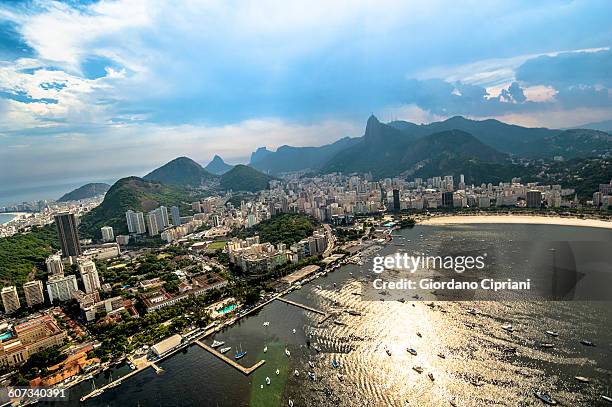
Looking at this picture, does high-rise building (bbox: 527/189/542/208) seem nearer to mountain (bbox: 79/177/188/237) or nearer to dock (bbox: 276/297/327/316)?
dock (bbox: 276/297/327/316)

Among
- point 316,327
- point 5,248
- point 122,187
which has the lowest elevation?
point 316,327

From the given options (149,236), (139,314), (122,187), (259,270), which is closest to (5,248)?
(149,236)

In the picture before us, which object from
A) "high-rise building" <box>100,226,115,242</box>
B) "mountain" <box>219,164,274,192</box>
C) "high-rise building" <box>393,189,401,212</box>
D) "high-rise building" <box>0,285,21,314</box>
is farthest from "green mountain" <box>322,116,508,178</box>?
"high-rise building" <box>0,285,21,314</box>

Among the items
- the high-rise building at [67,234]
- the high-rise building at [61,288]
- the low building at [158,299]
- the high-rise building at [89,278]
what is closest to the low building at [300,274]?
the low building at [158,299]

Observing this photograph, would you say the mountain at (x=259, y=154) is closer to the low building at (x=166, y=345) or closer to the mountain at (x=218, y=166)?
the mountain at (x=218, y=166)

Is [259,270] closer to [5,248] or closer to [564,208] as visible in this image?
[5,248]
